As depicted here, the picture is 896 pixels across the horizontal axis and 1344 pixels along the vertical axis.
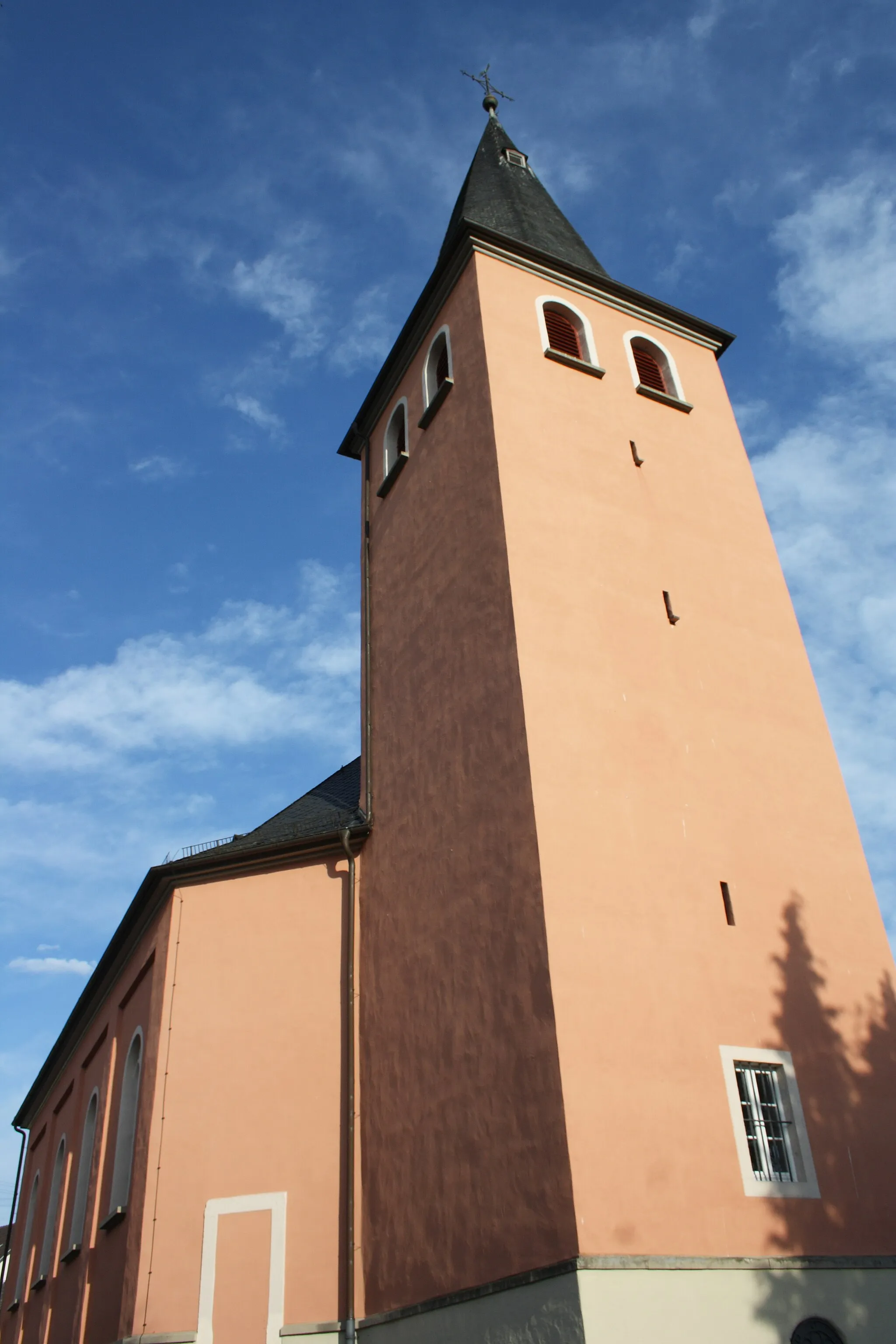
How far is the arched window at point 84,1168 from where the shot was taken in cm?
1647

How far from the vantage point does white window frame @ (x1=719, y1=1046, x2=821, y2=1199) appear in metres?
9.89

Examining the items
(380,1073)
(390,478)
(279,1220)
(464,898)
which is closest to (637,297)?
(390,478)

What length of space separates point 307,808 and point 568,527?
612 cm

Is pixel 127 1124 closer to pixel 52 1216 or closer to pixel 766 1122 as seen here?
pixel 52 1216

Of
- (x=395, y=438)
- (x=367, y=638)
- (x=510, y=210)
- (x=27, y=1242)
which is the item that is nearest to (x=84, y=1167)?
(x=27, y=1242)

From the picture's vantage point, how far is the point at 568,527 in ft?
44.7

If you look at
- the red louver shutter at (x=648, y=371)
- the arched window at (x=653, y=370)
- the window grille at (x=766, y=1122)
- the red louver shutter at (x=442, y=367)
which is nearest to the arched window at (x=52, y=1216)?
the window grille at (x=766, y=1122)

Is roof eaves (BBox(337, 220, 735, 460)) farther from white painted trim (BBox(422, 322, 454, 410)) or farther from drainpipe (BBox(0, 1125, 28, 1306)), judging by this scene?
drainpipe (BBox(0, 1125, 28, 1306))

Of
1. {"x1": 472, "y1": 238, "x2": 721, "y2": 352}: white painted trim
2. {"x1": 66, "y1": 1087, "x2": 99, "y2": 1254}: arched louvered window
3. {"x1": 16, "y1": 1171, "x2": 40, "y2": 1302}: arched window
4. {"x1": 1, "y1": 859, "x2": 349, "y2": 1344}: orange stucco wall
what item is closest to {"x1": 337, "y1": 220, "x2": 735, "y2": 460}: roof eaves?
{"x1": 472, "y1": 238, "x2": 721, "y2": 352}: white painted trim

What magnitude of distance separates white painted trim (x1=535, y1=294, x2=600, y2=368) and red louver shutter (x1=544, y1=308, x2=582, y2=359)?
0.09 m

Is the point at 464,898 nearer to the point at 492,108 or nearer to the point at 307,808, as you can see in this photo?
the point at 307,808

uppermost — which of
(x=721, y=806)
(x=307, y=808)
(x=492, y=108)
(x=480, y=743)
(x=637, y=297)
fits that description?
(x=492, y=108)

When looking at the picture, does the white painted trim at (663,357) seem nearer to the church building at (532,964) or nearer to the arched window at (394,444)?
the church building at (532,964)

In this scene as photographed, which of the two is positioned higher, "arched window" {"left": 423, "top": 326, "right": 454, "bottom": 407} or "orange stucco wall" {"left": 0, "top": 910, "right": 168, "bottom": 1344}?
"arched window" {"left": 423, "top": 326, "right": 454, "bottom": 407}
